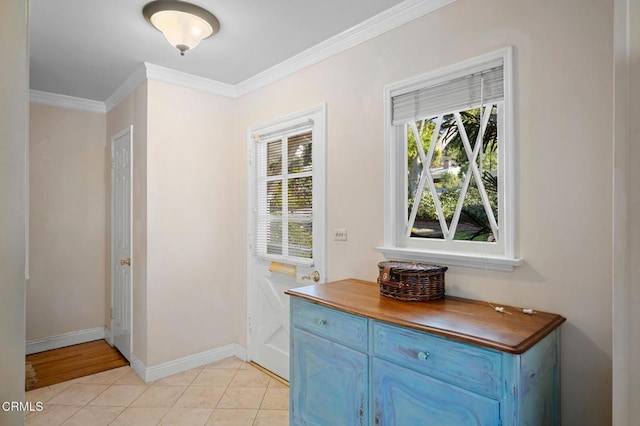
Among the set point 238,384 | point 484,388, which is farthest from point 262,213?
point 484,388

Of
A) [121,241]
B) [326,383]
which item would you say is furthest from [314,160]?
[121,241]

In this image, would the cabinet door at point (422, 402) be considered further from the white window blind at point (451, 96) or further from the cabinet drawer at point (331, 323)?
the white window blind at point (451, 96)

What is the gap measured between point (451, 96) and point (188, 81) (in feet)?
7.63

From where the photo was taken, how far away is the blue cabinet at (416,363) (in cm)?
127

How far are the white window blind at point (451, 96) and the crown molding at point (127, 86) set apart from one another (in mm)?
2162

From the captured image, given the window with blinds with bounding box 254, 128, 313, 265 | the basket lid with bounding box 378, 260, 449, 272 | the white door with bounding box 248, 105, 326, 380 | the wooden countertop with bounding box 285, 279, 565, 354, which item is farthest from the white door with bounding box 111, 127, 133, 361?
the basket lid with bounding box 378, 260, 449, 272

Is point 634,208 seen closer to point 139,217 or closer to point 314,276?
point 314,276

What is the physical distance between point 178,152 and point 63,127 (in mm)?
1641

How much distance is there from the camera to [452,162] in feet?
6.64

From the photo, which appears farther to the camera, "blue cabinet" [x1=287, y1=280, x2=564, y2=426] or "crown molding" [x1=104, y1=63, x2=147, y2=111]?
"crown molding" [x1=104, y1=63, x2=147, y2=111]

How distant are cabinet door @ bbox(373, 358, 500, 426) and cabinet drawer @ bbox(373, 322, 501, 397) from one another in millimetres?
30

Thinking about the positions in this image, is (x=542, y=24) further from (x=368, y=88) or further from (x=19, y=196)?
(x=19, y=196)

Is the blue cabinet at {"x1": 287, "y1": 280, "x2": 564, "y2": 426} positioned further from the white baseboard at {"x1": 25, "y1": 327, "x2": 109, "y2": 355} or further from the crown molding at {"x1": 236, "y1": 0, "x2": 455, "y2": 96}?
the white baseboard at {"x1": 25, "y1": 327, "x2": 109, "y2": 355}

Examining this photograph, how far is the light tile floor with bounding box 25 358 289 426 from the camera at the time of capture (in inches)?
95.9
